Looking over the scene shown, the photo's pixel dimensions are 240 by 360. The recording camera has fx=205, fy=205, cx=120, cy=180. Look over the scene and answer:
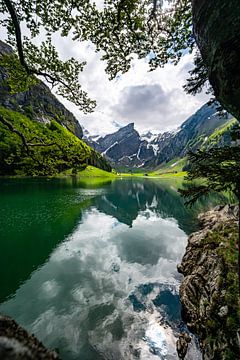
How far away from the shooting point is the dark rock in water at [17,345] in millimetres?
1127

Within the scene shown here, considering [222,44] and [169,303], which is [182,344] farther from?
[222,44]

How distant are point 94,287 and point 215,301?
11.5m

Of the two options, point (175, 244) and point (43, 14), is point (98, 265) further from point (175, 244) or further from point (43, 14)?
point (43, 14)

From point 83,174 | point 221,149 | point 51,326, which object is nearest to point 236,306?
point 221,149

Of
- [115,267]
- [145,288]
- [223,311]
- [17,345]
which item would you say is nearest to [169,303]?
[145,288]

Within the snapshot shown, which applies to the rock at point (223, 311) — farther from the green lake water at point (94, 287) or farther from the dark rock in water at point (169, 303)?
the dark rock in water at point (169, 303)

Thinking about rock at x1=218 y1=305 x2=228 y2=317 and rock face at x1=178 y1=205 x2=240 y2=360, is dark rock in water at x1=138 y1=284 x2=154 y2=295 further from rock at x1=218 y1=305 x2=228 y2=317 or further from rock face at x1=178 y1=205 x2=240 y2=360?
rock at x1=218 y1=305 x2=228 y2=317

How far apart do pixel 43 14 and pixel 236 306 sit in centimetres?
1601

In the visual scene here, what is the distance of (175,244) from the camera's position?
104ft

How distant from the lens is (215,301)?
11281 millimetres

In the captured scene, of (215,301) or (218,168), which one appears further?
(215,301)

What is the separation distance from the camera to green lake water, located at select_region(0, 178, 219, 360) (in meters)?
13.0

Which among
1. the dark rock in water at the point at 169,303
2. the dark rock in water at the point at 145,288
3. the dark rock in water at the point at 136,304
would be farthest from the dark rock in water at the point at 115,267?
the dark rock in water at the point at 169,303

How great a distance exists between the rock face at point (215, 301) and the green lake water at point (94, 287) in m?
1.43
